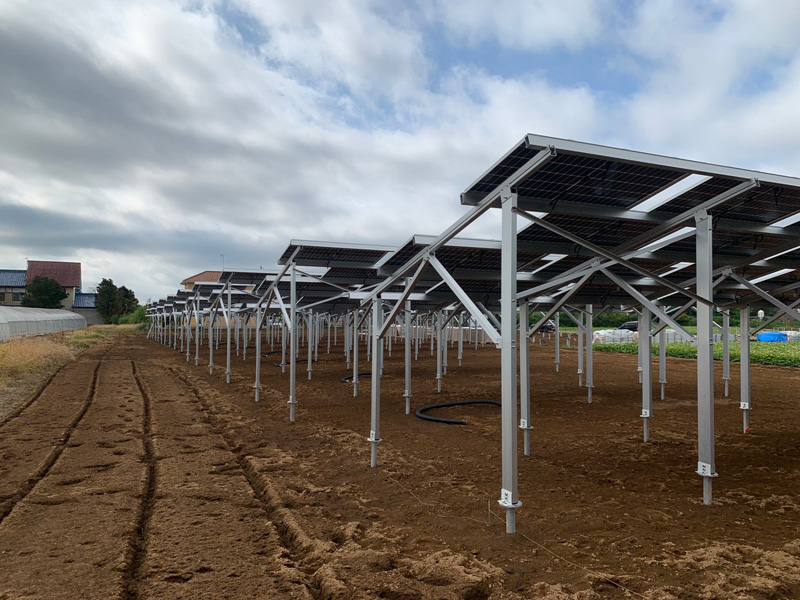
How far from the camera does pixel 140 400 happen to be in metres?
14.1

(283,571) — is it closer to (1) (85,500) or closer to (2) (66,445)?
(1) (85,500)

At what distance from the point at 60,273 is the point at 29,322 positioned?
5715cm

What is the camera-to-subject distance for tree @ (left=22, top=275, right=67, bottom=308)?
212 feet

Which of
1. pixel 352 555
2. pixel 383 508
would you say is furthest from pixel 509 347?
pixel 383 508

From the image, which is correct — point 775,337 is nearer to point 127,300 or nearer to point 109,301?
point 109,301

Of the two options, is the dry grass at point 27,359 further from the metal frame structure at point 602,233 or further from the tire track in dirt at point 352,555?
the metal frame structure at point 602,233

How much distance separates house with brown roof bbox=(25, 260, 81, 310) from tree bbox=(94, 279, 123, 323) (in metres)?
8.68

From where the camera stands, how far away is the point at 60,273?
85.2m

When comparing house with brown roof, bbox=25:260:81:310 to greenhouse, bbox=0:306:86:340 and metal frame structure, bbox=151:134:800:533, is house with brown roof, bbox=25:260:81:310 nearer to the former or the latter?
greenhouse, bbox=0:306:86:340

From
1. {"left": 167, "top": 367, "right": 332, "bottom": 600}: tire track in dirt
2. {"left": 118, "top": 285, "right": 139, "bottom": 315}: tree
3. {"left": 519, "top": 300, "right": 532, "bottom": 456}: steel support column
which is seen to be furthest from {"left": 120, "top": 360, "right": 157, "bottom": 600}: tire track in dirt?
{"left": 118, "top": 285, "right": 139, "bottom": 315}: tree

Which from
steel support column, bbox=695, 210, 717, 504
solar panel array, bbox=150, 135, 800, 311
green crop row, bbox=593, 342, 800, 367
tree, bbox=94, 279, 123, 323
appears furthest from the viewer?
tree, bbox=94, 279, 123, 323

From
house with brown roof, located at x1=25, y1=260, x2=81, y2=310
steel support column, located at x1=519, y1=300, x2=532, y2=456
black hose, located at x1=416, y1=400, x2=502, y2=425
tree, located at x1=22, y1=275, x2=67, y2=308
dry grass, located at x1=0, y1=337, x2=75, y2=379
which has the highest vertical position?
house with brown roof, located at x1=25, y1=260, x2=81, y2=310

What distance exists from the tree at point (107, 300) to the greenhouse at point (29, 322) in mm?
22508

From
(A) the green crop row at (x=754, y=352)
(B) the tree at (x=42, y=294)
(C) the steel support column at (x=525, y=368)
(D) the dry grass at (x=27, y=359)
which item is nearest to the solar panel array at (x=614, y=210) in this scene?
(C) the steel support column at (x=525, y=368)
